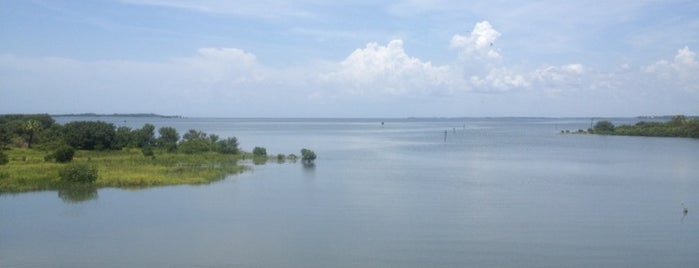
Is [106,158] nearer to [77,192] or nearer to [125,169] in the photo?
[125,169]

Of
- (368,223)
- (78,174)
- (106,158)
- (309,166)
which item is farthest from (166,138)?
(368,223)

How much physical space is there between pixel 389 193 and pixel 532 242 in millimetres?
13395

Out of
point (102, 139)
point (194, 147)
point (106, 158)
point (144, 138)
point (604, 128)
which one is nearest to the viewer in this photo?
point (106, 158)

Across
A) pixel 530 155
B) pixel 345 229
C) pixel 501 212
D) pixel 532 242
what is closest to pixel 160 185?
pixel 345 229

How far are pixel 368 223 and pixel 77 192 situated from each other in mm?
17396

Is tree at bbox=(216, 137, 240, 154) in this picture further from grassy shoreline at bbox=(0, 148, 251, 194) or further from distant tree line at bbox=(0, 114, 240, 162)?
grassy shoreline at bbox=(0, 148, 251, 194)

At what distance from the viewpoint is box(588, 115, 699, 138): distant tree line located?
104812mm

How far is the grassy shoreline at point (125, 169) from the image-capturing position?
37.4 metres

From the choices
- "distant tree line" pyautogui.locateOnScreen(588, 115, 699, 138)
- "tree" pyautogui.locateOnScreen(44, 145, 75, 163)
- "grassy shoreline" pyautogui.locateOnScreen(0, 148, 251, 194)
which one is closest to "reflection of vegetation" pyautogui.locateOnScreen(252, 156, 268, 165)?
"grassy shoreline" pyautogui.locateOnScreen(0, 148, 251, 194)

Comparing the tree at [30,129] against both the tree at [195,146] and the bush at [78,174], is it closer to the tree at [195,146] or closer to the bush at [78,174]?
the tree at [195,146]

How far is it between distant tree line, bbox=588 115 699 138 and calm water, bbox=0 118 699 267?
6528 cm

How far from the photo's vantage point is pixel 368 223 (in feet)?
93.1

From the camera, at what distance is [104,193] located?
35.8 m

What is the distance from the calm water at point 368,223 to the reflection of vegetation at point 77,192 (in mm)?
313
